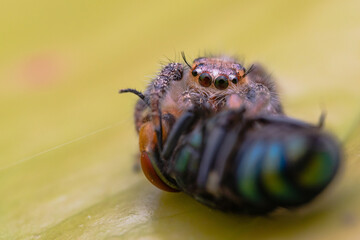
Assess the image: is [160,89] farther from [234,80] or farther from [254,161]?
[254,161]

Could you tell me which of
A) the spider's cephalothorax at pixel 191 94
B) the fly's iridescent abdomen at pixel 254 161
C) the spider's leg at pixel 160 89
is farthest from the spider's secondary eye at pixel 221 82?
the fly's iridescent abdomen at pixel 254 161

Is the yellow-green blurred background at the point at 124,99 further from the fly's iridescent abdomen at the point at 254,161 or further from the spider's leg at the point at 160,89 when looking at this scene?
the spider's leg at the point at 160,89

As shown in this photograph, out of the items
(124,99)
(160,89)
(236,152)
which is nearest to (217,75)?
(160,89)

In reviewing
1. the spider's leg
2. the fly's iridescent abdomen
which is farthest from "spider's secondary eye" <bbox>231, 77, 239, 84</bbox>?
the fly's iridescent abdomen

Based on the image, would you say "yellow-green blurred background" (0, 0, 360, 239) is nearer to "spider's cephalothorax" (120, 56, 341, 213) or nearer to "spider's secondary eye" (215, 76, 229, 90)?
"spider's cephalothorax" (120, 56, 341, 213)

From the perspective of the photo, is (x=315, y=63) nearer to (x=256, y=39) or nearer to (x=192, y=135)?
(x=256, y=39)

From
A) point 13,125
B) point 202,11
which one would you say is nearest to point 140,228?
point 13,125
